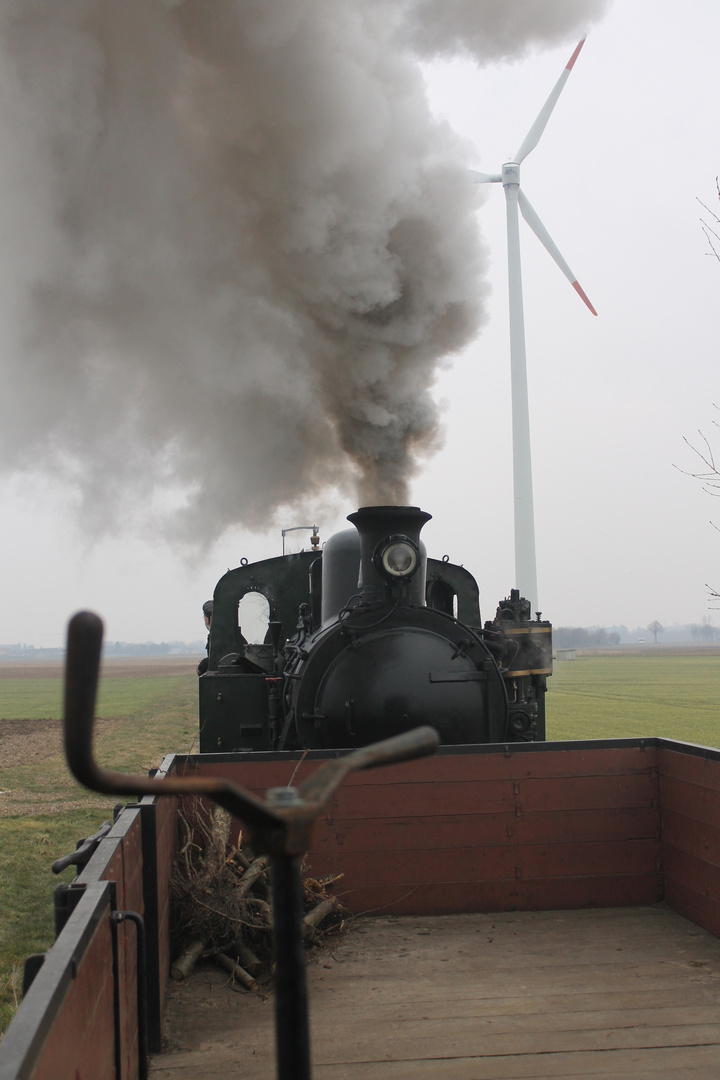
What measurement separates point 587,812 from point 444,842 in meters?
0.77

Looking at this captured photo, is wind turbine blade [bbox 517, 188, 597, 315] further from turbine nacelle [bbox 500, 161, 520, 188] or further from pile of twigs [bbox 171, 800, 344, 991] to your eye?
pile of twigs [bbox 171, 800, 344, 991]

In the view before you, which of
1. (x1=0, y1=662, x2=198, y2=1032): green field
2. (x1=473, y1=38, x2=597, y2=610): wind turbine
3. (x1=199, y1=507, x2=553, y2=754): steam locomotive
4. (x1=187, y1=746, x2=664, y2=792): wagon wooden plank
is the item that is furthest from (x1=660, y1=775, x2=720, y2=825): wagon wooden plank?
(x1=473, y1=38, x2=597, y2=610): wind turbine

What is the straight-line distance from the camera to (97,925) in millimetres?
2227

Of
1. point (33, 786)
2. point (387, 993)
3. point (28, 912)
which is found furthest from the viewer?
point (33, 786)

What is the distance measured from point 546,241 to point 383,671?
60.5 feet

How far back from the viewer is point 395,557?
5562 mm

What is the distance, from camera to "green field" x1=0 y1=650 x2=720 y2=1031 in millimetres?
6398

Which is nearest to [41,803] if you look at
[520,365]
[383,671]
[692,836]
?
[383,671]

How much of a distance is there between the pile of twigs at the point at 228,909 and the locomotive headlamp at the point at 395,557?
1.80m

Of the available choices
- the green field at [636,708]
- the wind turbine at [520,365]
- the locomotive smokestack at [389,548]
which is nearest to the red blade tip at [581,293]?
the wind turbine at [520,365]

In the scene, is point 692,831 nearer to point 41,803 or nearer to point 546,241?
point 41,803

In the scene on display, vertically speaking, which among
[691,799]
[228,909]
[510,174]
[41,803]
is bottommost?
[41,803]

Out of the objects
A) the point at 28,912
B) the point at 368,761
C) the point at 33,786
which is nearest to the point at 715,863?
the point at 368,761

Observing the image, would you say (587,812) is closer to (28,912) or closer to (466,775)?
(466,775)
